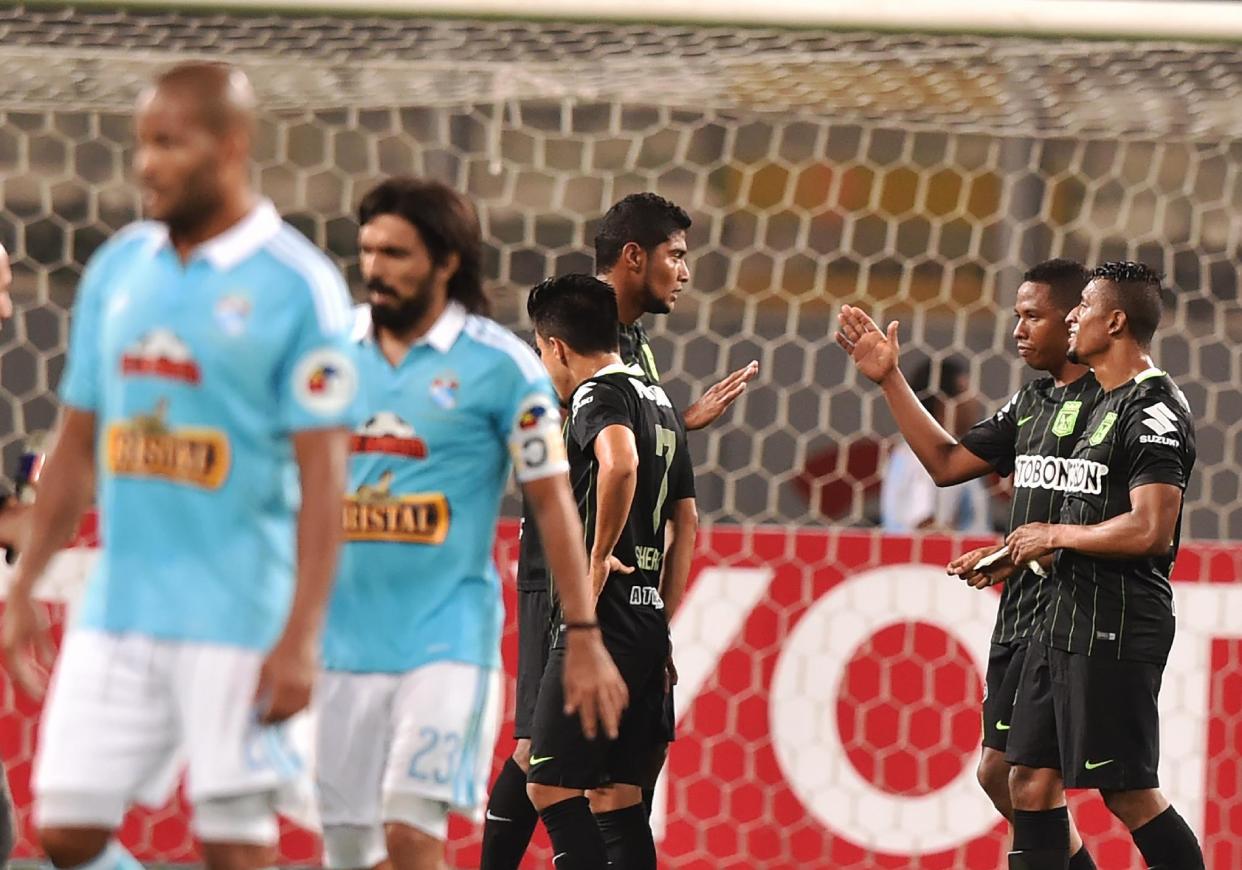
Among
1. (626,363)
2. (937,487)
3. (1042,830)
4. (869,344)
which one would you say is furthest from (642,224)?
(937,487)

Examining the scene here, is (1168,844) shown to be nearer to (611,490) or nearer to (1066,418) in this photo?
(1066,418)

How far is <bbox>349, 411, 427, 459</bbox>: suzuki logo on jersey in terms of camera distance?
4035 millimetres

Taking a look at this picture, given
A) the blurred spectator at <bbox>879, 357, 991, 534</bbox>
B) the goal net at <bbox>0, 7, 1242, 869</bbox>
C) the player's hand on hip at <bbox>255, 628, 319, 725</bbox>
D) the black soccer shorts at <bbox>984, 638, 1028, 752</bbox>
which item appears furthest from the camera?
the blurred spectator at <bbox>879, 357, 991, 534</bbox>

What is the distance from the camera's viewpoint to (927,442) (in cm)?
598

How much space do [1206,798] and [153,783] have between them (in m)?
4.55

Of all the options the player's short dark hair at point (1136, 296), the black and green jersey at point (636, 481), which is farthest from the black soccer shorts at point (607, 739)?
the player's short dark hair at point (1136, 296)

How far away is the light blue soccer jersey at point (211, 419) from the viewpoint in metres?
3.26

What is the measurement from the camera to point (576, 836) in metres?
5.34

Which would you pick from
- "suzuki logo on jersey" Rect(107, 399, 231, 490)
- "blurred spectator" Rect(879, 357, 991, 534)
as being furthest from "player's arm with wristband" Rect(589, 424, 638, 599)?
"blurred spectator" Rect(879, 357, 991, 534)

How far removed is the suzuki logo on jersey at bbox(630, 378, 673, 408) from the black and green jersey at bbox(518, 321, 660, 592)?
0.28ft

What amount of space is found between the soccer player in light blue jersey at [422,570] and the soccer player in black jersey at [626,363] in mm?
1540

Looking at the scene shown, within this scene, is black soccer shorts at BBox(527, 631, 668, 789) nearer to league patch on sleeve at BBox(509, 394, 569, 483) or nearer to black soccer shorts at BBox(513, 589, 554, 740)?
black soccer shorts at BBox(513, 589, 554, 740)

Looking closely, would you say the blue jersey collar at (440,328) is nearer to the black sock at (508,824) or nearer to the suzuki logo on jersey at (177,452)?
the suzuki logo on jersey at (177,452)

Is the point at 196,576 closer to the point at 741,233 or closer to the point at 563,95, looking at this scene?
the point at 563,95
